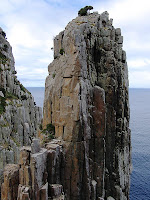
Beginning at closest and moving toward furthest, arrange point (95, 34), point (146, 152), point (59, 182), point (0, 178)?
point (59, 182), point (95, 34), point (0, 178), point (146, 152)

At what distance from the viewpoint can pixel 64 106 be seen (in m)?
27.7

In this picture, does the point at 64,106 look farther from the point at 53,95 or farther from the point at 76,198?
the point at 76,198

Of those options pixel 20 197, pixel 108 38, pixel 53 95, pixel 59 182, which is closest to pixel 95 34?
pixel 108 38

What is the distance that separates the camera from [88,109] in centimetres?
2927

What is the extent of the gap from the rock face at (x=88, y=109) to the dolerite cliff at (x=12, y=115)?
41.9m

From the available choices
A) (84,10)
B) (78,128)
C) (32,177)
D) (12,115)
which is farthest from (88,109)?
(12,115)

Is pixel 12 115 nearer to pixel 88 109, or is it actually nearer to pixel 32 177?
pixel 88 109

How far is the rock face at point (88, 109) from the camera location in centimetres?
2712

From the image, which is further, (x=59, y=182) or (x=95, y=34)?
(x=95, y=34)

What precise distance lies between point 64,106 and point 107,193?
1964cm

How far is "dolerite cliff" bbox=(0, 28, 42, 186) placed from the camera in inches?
2709

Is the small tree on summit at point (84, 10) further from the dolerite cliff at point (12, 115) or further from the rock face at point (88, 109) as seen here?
the dolerite cliff at point (12, 115)

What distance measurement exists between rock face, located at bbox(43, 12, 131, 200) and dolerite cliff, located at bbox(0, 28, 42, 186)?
41.9 meters

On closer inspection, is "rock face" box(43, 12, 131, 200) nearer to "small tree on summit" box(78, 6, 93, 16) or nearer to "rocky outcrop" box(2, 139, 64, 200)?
"rocky outcrop" box(2, 139, 64, 200)
